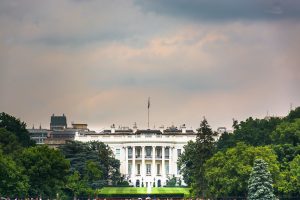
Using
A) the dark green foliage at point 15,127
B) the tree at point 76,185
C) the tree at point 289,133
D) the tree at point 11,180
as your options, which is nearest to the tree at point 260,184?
the tree at point 289,133

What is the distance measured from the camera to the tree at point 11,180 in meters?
99.3

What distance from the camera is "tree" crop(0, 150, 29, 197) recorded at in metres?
99.3

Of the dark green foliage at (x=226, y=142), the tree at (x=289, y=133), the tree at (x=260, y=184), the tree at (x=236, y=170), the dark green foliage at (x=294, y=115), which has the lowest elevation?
the tree at (x=260, y=184)

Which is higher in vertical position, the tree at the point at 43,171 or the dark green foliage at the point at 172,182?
the dark green foliage at the point at 172,182

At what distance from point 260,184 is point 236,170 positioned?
13909mm

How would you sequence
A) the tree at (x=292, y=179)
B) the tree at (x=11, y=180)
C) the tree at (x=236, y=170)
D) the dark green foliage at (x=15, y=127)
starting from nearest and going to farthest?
the tree at (x=11, y=180), the tree at (x=292, y=179), the tree at (x=236, y=170), the dark green foliage at (x=15, y=127)

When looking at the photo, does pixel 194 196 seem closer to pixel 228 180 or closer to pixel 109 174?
pixel 228 180

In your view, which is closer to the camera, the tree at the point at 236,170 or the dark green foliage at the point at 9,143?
the tree at the point at 236,170

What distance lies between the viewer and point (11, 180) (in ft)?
329

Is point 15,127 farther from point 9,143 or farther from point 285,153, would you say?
point 285,153

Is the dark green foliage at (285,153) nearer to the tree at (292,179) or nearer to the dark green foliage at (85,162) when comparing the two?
the tree at (292,179)

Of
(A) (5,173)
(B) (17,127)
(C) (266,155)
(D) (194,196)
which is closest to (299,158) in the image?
(C) (266,155)

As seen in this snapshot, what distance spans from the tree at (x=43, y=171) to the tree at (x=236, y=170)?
1572 cm

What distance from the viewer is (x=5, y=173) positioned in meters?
99.2
